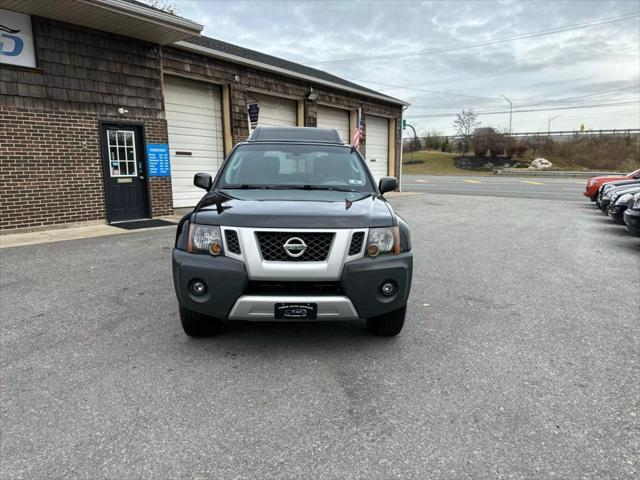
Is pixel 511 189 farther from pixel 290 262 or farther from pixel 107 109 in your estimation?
pixel 290 262

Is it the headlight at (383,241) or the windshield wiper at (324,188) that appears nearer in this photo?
the headlight at (383,241)

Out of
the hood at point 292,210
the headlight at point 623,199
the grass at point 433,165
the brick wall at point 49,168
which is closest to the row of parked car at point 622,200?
the headlight at point 623,199

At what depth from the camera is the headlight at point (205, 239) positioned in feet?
10.4

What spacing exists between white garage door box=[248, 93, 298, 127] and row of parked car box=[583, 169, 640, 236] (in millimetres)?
10653

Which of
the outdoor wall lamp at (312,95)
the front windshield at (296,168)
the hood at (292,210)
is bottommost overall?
the hood at (292,210)

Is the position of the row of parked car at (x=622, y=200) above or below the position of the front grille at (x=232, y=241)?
below

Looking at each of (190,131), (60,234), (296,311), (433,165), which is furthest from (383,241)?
(433,165)

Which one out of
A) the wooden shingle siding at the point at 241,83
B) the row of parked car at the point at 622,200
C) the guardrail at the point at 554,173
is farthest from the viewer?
the guardrail at the point at 554,173

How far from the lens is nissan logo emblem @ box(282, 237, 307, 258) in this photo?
3.07m

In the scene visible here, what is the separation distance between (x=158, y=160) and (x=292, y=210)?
9129 mm

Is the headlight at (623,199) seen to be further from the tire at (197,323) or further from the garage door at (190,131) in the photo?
the garage door at (190,131)

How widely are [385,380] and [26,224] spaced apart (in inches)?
357

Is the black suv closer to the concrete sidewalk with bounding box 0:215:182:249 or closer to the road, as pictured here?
the concrete sidewalk with bounding box 0:215:182:249

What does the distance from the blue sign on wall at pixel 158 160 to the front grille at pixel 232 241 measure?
8907mm
